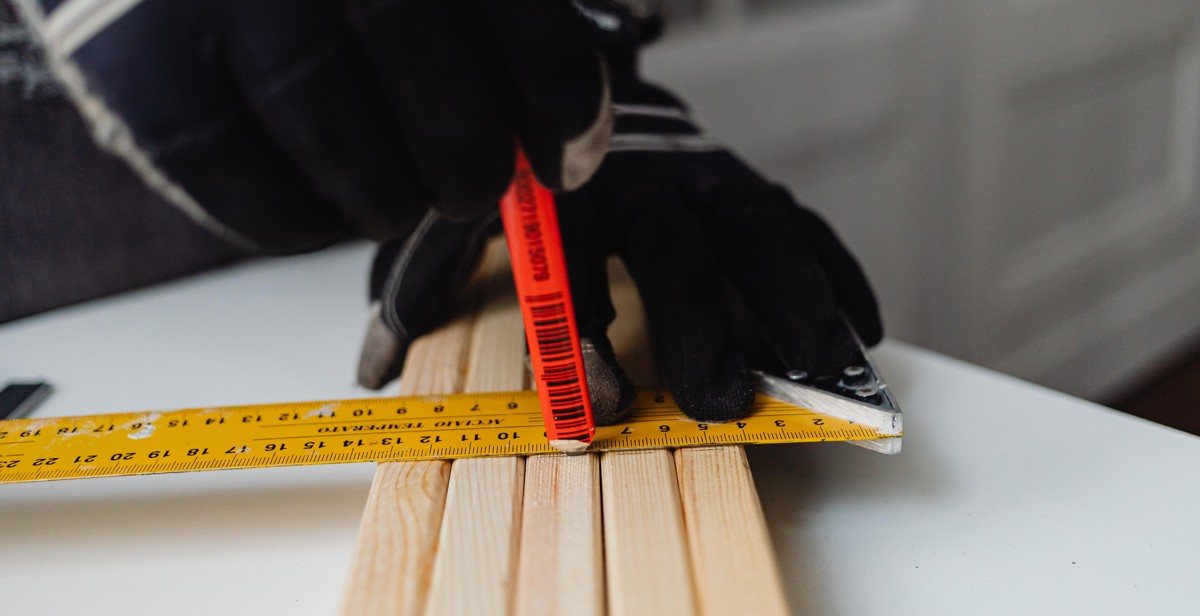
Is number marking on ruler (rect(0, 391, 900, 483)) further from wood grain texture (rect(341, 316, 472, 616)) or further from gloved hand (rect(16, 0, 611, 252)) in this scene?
gloved hand (rect(16, 0, 611, 252))

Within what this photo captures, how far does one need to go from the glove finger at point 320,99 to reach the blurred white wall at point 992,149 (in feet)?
3.59

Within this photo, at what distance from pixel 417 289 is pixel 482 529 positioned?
0.89 feet

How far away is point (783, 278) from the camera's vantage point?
615 mm

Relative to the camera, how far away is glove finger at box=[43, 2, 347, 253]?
38cm

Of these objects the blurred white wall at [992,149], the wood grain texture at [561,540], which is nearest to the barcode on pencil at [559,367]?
the wood grain texture at [561,540]

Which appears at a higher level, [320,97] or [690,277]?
[320,97]

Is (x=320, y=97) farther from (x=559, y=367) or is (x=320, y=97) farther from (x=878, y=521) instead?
(x=878, y=521)

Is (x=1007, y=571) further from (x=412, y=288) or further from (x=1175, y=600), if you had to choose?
(x=412, y=288)

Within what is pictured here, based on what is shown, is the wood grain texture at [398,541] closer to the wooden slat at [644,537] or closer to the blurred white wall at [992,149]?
the wooden slat at [644,537]

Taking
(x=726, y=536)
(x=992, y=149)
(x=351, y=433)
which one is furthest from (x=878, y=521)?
(x=992, y=149)

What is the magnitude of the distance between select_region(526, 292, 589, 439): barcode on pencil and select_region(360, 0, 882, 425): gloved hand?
0.03m

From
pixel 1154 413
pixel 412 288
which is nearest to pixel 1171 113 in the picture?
pixel 1154 413

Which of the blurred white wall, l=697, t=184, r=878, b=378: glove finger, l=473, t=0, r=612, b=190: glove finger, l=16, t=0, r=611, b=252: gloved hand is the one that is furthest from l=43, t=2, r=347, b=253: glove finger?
the blurred white wall

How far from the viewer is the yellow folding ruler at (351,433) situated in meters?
0.55
